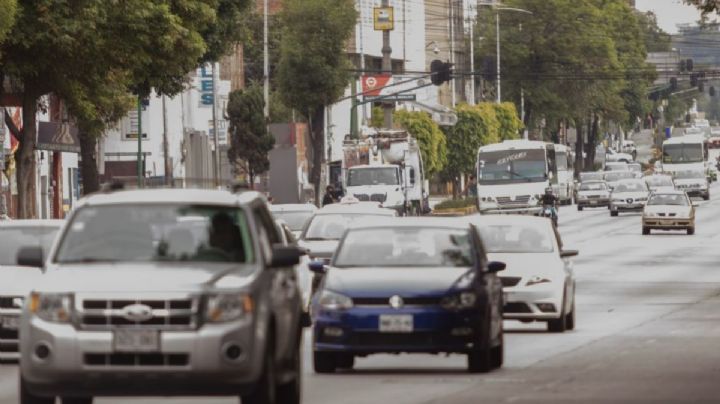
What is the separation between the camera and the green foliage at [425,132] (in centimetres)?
11306

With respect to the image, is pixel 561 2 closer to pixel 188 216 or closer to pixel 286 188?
pixel 286 188

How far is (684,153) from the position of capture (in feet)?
395

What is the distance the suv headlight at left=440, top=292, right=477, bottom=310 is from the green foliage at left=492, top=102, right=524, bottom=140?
113382 millimetres

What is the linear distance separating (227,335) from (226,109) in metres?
83.9

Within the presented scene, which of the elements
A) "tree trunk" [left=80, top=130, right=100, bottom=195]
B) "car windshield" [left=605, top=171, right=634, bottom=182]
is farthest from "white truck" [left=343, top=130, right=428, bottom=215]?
"car windshield" [left=605, top=171, right=634, bottom=182]

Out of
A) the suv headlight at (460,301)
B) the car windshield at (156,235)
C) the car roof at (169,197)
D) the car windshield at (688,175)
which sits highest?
the car roof at (169,197)

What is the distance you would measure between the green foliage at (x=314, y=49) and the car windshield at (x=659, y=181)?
14.8 metres

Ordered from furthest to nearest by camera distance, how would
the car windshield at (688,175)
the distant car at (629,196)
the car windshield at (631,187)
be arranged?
1. the car windshield at (688,175)
2. the car windshield at (631,187)
3. the distant car at (629,196)

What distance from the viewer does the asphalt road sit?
61.6 ft

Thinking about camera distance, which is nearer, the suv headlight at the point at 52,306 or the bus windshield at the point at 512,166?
the suv headlight at the point at 52,306

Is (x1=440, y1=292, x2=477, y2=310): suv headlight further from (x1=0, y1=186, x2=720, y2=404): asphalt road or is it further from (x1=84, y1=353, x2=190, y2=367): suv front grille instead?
(x1=84, y1=353, x2=190, y2=367): suv front grille

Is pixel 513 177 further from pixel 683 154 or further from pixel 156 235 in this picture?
pixel 156 235

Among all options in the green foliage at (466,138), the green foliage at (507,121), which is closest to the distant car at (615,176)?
the green foliage at (466,138)

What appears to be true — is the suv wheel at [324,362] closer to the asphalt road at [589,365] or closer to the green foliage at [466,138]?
the asphalt road at [589,365]
